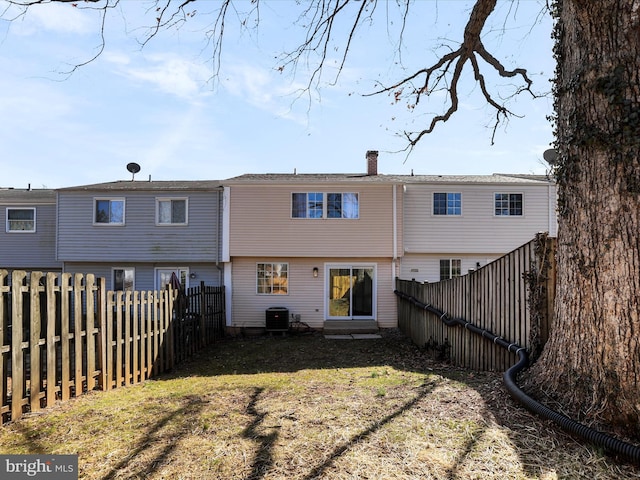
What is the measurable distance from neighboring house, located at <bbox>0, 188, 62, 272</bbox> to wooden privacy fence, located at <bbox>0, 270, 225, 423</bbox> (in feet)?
38.3

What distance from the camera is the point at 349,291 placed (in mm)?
15125

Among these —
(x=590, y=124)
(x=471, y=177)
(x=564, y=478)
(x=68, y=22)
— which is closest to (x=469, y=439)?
(x=564, y=478)

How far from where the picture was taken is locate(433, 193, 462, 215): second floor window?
15234 mm

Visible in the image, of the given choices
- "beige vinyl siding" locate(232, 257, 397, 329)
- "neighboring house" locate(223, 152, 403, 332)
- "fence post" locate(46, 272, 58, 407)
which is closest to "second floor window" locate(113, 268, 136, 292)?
"neighboring house" locate(223, 152, 403, 332)

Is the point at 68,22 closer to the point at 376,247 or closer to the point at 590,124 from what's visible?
the point at 590,124

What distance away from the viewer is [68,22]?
16.7 ft

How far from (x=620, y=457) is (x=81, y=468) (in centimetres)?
363

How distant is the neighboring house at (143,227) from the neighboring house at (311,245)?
1033 mm

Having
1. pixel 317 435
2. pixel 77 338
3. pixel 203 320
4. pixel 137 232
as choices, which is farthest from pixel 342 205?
pixel 317 435

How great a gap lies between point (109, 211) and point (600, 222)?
16094mm

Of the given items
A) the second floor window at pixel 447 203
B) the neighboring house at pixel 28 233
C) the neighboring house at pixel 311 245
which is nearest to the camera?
the neighboring house at pixel 311 245

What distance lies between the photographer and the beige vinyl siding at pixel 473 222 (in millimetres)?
15094

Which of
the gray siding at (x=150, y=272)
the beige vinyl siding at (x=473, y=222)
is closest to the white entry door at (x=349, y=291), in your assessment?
the beige vinyl siding at (x=473, y=222)

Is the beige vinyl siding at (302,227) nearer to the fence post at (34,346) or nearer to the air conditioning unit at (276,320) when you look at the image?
the air conditioning unit at (276,320)
